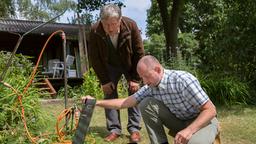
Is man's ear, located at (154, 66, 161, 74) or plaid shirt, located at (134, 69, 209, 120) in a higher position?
man's ear, located at (154, 66, 161, 74)

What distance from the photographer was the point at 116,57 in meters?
4.44

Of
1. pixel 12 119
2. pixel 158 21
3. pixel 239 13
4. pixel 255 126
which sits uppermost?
pixel 158 21

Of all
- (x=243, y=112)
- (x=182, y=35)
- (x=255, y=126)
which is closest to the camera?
(x=255, y=126)

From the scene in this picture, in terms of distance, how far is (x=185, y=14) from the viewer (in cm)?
2938

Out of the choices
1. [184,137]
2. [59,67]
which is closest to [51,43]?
[59,67]

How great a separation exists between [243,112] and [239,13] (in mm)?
3189

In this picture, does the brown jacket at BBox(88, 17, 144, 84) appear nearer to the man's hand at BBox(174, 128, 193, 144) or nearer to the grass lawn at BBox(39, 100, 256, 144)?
the grass lawn at BBox(39, 100, 256, 144)

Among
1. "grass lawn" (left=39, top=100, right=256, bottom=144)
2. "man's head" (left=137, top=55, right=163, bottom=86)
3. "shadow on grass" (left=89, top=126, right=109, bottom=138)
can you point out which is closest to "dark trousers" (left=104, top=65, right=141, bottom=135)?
"grass lawn" (left=39, top=100, right=256, bottom=144)

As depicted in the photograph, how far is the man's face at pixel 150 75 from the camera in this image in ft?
10.1

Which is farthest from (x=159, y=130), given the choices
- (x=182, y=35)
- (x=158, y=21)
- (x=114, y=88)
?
(x=158, y=21)

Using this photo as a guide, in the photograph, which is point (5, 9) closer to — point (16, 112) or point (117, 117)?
point (16, 112)

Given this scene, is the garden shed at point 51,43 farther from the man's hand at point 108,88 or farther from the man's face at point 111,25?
the man's face at point 111,25

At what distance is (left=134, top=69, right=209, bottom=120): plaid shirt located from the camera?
10.1 feet

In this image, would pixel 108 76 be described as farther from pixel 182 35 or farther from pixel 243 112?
pixel 182 35
